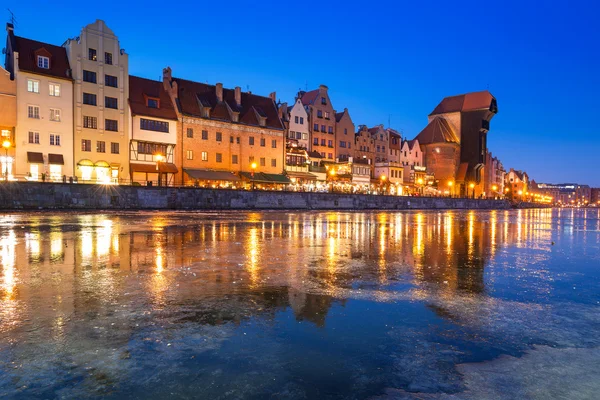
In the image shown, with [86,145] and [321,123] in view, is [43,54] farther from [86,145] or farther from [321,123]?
[321,123]

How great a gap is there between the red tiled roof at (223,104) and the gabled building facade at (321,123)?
8499 mm

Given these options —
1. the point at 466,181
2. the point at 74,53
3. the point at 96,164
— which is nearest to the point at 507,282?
the point at 96,164

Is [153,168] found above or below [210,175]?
above

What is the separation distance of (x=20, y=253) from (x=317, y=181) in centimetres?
5764

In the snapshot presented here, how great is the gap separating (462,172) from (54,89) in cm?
8716

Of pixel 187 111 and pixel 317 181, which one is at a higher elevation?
pixel 187 111

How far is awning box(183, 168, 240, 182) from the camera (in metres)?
50.7

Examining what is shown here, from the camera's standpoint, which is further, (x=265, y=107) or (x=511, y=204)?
(x=511, y=204)

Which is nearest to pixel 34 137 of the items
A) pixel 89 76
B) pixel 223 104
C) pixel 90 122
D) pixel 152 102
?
pixel 90 122

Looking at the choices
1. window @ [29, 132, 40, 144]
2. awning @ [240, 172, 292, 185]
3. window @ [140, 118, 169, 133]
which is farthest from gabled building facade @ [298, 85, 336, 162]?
window @ [29, 132, 40, 144]

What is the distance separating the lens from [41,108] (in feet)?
141

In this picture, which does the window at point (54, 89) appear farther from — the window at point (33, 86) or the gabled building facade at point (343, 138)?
the gabled building facade at point (343, 138)

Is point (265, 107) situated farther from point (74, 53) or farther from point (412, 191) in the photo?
point (412, 191)

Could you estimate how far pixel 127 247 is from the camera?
40.5 ft
